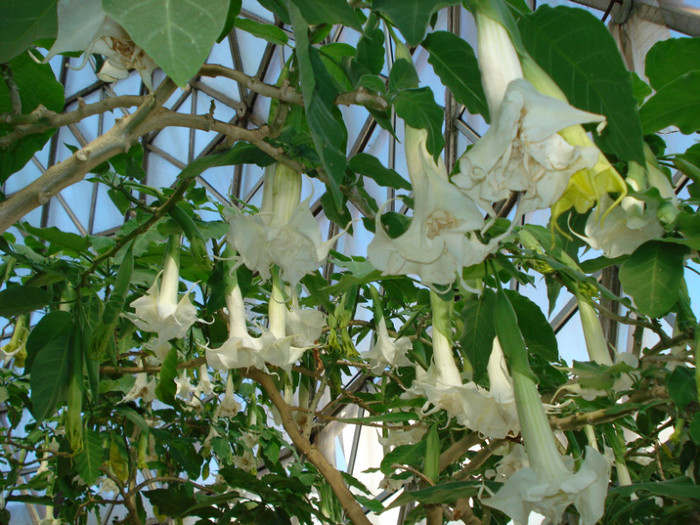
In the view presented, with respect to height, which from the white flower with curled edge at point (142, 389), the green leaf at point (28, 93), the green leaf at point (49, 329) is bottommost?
the green leaf at point (49, 329)

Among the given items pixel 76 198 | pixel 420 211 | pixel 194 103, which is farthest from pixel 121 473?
pixel 76 198

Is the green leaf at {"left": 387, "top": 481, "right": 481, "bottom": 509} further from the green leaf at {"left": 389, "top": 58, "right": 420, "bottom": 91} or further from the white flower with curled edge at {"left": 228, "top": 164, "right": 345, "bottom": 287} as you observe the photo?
the green leaf at {"left": 389, "top": 58, "right": 420, "bottom": 91}

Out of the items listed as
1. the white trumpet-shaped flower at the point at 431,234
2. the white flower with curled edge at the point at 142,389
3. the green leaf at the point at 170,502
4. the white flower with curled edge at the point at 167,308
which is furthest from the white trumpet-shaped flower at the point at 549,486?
the white flower with curled edge at the point at 142,389

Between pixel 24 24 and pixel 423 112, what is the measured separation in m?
0.32

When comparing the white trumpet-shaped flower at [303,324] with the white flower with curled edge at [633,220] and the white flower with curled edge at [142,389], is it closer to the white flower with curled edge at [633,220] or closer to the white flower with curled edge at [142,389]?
the white flower with curled edge at [633,220]

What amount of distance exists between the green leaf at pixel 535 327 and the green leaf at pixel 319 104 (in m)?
0.61

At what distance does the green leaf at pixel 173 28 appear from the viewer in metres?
0.29

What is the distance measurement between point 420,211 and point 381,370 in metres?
0.99

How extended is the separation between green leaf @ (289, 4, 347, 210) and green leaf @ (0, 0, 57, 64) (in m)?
0.16

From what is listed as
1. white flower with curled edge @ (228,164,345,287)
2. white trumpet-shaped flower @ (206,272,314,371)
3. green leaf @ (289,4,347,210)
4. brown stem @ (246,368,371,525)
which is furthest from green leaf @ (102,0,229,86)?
brown stem @ (246,368,371,525)

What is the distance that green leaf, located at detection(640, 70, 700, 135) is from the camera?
24.6 inches

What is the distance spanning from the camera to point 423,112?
22.2 inches

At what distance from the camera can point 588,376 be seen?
0.87 meters

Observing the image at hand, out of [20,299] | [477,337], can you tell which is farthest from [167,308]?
[477,337]
